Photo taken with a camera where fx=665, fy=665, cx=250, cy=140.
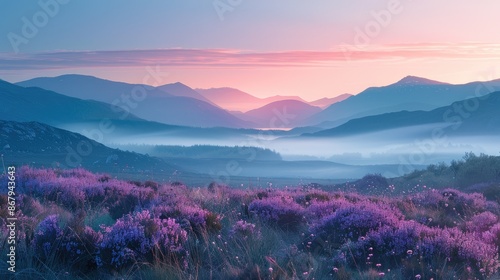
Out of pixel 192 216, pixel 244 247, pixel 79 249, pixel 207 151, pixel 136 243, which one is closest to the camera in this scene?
pixel 79 249

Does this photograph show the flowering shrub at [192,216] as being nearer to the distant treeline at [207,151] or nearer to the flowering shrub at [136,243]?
the flowering shrub at [136,243]

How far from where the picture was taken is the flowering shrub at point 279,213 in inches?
422

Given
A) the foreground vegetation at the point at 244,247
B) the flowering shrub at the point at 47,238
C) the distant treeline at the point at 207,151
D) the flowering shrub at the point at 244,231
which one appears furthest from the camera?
the distant treeline at the point at 207,151

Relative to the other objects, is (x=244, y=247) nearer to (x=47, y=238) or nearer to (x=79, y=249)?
(x=79, y=249)

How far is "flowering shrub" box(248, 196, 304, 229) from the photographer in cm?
1072

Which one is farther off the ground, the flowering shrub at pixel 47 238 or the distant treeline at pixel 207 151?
the distant treeline at pixel 207 151

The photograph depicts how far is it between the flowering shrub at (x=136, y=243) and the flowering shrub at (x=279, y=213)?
9.41 ft

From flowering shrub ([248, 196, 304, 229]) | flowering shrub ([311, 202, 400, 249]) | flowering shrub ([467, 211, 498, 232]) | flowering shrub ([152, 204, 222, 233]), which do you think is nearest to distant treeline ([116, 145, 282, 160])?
flowering shrub ([248, 196, 304, 229])

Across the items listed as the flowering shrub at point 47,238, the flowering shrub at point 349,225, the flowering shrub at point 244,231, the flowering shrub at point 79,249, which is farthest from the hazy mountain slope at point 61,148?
the flowering shrub at point 79,249

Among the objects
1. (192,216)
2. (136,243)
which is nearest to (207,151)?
(192,216)

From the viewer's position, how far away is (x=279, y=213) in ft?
35.6

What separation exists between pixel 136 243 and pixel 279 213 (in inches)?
143

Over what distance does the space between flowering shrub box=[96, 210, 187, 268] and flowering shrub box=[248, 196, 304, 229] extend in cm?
287

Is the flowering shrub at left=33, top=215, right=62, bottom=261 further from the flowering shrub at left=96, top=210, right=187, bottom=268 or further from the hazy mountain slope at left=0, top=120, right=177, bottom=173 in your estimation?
the hazy mountain slope at left=0, top=120, right=177, bottom=173
